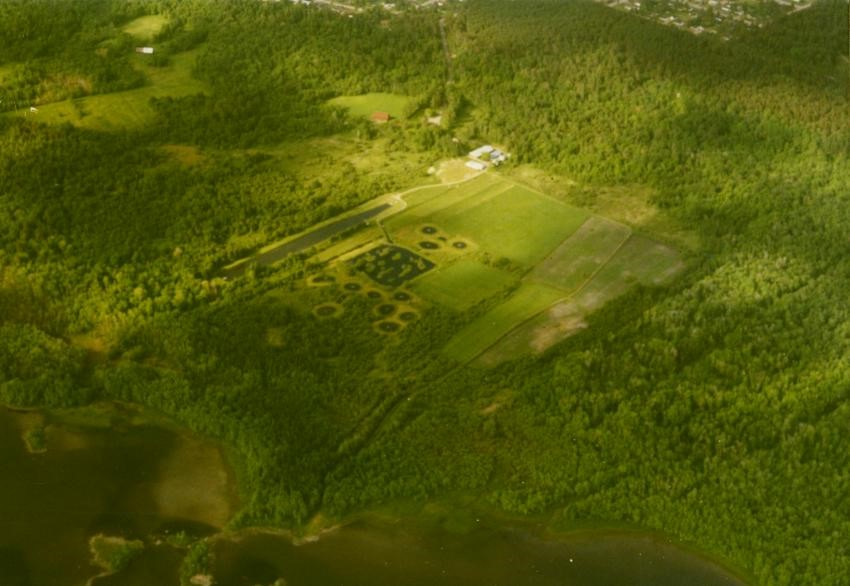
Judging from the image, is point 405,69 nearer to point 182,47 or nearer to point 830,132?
point 182,47

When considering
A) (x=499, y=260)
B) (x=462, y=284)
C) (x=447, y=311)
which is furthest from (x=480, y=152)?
(x=447, y=311)

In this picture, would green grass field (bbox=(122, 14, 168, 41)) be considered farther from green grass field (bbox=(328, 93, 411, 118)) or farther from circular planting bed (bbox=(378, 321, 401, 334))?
circular planting bed (bbox=(378, 321, 401, 334))

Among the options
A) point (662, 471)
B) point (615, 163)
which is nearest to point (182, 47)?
point (615, 163)

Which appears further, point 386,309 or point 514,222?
point 514,222

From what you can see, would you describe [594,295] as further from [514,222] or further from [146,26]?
[146,26]

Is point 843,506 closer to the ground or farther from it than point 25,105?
closer to the ground

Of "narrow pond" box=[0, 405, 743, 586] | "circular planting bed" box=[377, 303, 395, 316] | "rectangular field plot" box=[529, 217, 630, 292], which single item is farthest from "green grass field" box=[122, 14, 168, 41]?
"narrow pond" box=[0, 405, 743, 586]
